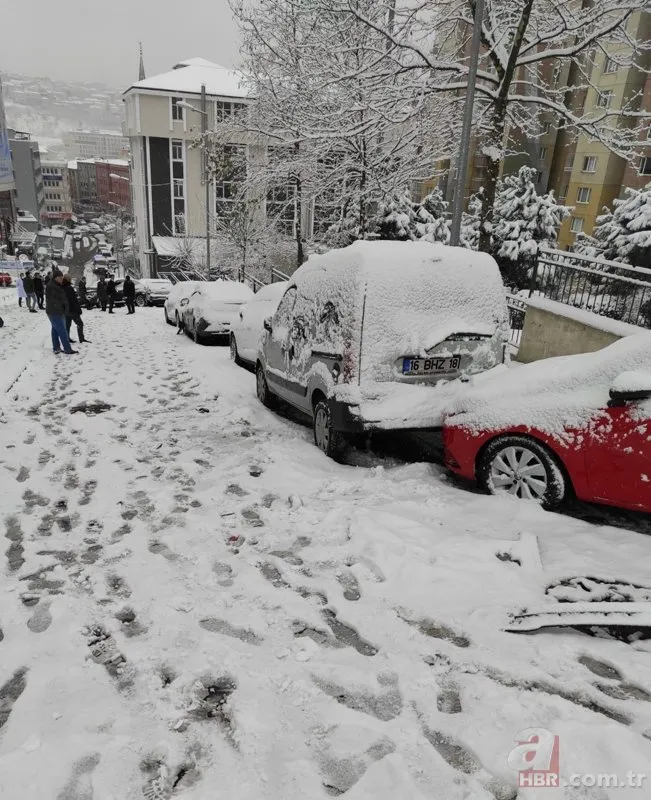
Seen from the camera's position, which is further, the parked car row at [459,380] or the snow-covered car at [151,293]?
the snow-covered car at [151,293]

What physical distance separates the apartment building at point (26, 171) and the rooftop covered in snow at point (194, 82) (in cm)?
6010

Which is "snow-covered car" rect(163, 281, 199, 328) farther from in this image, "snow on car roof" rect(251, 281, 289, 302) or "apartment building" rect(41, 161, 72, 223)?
"apartment building" rect(41, 161, 72, 223)

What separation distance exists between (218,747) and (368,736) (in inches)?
25.3

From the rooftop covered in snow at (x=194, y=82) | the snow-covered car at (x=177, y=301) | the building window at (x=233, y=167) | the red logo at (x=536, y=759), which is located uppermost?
the rooftop covered in snow at (x=194, y=82)

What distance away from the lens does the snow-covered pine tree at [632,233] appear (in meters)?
16.5

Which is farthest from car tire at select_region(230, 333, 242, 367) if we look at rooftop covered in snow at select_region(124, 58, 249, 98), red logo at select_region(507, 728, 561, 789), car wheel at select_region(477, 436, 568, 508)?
rooftop covered in snow at select_region(124, 58, 249, 98)

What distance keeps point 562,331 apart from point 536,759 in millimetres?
7999

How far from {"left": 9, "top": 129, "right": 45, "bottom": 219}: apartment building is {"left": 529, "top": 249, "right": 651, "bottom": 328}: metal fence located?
110316 millimetres

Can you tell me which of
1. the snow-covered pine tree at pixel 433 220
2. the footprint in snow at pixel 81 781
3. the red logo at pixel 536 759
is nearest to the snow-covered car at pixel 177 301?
the snow-covered pine tree at pixel 433 220

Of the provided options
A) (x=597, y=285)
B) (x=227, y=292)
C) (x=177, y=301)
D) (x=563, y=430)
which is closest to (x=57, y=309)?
(x=227, y=292)

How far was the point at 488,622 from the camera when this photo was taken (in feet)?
10.1

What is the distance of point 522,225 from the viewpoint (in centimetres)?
2198

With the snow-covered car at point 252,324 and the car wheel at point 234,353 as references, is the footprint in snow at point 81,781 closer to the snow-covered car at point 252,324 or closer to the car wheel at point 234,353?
the snow-covered car at point 252,324

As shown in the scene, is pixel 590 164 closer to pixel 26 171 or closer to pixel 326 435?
pixel 326 435
